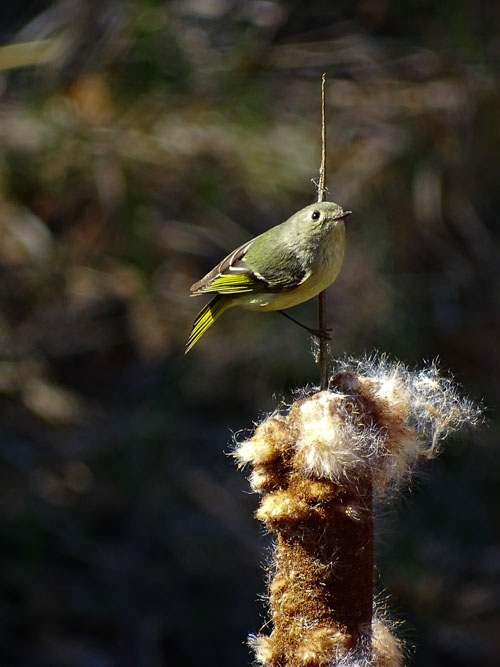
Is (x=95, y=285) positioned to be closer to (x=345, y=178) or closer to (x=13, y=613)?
(x=345, y=178)

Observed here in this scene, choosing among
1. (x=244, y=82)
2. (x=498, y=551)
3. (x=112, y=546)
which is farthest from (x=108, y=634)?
(x=244, y=82)

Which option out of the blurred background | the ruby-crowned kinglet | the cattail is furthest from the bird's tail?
the blurred background

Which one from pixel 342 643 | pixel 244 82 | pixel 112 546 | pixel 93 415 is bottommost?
pixel 342 643

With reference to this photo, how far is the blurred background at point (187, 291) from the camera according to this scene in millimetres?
5039

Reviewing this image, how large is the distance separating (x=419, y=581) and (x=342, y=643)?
390 cm

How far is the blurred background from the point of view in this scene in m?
5.04

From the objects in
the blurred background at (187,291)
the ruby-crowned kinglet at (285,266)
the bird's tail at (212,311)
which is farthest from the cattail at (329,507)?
the blurred background at (187,291)

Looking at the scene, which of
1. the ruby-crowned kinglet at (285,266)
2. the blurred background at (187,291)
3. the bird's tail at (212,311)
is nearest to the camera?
the ruby-crowned kinglet at (285,266)

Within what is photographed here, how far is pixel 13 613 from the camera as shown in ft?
16.7

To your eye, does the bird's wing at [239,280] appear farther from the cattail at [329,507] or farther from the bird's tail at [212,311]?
the cattail at [329,507]

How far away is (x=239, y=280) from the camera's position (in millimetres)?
2385

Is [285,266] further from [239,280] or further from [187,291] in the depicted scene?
[187,291]

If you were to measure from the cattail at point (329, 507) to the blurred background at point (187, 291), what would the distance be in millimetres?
3422

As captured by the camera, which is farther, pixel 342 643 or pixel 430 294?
pixel 430 294
